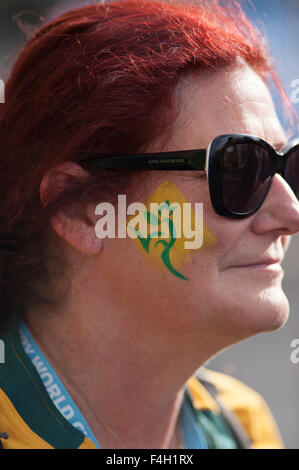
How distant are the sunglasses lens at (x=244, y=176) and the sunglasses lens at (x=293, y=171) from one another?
0.12 metres

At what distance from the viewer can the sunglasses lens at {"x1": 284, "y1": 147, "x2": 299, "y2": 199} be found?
1.77m

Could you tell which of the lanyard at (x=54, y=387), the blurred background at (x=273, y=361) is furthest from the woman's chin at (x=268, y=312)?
the blurred background at (x=273, y=361)

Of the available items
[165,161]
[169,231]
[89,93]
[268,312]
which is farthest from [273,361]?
[89,93]

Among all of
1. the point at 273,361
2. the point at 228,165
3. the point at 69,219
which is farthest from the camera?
the point at 273,361

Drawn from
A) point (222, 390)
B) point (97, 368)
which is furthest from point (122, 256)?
point (222, 390)

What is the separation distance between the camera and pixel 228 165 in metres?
1.62

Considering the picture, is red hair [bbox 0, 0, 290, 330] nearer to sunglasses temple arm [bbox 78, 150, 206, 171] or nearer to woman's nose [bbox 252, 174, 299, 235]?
sunglasses temple arm [bbox 78, 150, 206, 171]

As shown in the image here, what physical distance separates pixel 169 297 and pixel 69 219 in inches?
16.9

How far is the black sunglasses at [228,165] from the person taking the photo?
5.27 ft

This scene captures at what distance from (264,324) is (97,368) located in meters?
0.60

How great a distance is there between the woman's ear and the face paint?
5.7 inches

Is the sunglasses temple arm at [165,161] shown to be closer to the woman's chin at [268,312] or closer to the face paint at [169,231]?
the face paint at [169,231]

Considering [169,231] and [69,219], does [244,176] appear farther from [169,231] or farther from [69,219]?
[69,219]

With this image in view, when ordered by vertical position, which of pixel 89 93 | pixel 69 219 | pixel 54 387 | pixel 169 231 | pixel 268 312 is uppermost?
pixel 89 93
